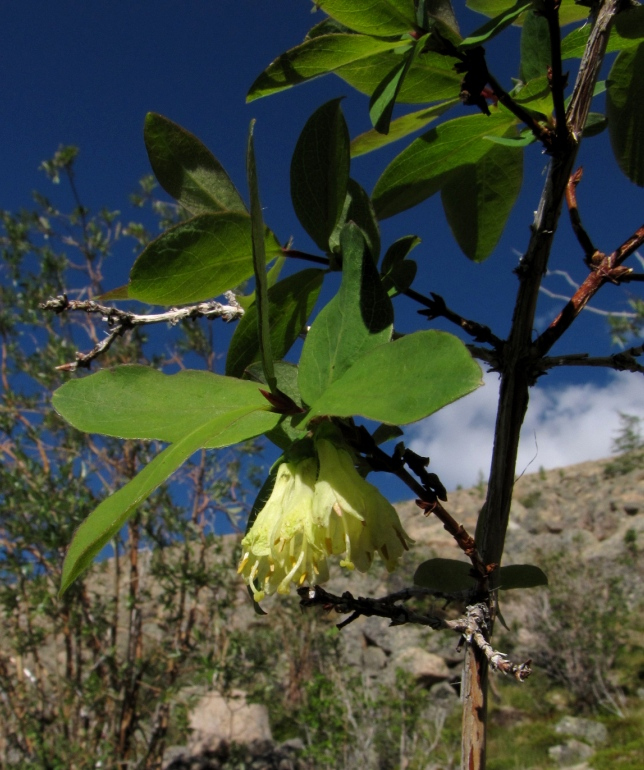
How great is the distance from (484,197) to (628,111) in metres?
0.13

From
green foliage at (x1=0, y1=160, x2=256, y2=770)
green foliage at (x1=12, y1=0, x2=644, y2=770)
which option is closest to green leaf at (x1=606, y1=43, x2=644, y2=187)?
green foliage at (x1=12, y1=0, x2=644, y2=770)

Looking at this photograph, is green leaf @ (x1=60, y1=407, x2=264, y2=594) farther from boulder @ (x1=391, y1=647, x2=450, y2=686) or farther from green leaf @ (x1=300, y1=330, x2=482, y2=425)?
boulder @ (x1=391, y1=647, x2=450, y2=686)

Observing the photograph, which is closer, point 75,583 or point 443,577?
point 443,577

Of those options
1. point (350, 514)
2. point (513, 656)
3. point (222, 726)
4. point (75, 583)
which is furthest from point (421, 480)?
point (513, 656)

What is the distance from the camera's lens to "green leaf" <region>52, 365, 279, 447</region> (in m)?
0.36

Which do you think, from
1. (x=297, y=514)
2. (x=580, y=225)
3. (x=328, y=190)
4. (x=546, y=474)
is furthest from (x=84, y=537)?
(x=546, y=474)

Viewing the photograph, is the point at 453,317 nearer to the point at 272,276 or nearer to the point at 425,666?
the point at 272,276

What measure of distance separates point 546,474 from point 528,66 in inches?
623

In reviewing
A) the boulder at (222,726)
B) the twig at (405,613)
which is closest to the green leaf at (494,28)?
the twig at (405,613)

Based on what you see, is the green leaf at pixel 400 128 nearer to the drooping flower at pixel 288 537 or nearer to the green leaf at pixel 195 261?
the green leaf at pixel 195 261

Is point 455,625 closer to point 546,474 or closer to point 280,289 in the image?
point 280,289

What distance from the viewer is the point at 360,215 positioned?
16.9 inches

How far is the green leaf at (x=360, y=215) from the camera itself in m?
0.42

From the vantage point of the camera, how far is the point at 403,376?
286 mm
